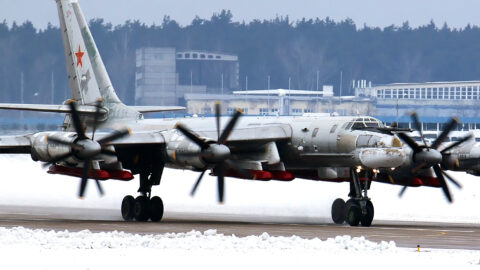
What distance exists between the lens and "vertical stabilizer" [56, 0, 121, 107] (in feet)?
128

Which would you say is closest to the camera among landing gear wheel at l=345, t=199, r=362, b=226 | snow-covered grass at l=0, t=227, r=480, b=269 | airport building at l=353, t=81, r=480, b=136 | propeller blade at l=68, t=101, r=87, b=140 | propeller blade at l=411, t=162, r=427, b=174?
snow-covered grass at l=0, t=227, r=480, b=269

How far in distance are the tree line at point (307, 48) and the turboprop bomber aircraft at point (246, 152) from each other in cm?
10047

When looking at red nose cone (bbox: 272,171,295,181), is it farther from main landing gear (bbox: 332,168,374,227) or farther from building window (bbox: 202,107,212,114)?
building window (bbox: 202,107,212,114)

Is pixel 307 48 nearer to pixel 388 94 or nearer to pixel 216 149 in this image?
pixel 388 94

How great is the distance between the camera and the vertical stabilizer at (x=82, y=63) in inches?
1542

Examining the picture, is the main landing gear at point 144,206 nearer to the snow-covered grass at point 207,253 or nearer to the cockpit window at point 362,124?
the cockpit window at point 362,124

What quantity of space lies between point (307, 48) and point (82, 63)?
12552cm

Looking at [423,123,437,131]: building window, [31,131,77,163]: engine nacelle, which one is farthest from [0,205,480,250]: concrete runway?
[423,123,437,131]: building window

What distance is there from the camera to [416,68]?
545 feet

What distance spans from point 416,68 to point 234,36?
28.4 m

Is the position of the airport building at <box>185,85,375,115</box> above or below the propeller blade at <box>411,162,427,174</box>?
above

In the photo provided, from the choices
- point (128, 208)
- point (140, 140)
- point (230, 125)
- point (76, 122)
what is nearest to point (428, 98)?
point (128, 208)

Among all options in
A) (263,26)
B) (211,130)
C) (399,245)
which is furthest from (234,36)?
(399,245)

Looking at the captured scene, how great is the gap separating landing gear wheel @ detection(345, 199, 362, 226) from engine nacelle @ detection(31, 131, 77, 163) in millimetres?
8216
